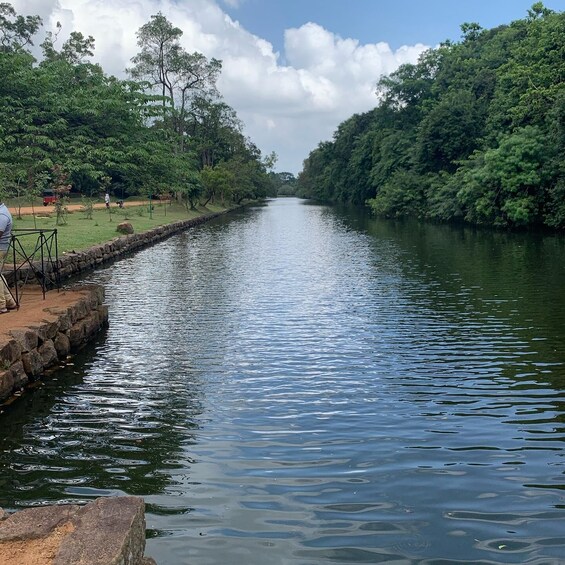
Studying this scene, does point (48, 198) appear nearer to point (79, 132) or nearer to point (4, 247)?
point (79, 132)

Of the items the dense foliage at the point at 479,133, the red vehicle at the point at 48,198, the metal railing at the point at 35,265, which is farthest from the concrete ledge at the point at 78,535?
the red vehicle at the point at 48,198

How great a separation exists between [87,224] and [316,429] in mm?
28660

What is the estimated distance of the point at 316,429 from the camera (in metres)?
7.73

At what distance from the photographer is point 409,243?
106ft

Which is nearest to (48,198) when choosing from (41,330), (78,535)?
(41,330)

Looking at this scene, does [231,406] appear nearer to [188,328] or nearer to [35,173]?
[188,328]

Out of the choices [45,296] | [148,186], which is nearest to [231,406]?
[45,296]

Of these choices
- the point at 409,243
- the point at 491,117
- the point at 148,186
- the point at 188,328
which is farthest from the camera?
the point at 491,117

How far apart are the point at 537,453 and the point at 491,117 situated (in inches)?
1788

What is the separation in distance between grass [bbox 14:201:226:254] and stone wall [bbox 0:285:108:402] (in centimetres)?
902

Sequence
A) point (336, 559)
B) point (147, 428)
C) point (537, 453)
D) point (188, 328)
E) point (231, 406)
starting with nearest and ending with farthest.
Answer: point (336, 559)
point (537, 453)
point (147, 428)
point (231, 406)
point (188, 328)

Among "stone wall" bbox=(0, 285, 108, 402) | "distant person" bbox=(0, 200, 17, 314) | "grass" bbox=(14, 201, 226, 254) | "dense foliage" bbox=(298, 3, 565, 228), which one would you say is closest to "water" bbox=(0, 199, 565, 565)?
"stone wall" bbox=(0, 285, 108, 402)

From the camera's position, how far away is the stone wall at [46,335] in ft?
29.6

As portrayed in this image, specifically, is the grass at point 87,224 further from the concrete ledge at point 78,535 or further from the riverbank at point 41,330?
the concrete ledge at point 78,535
